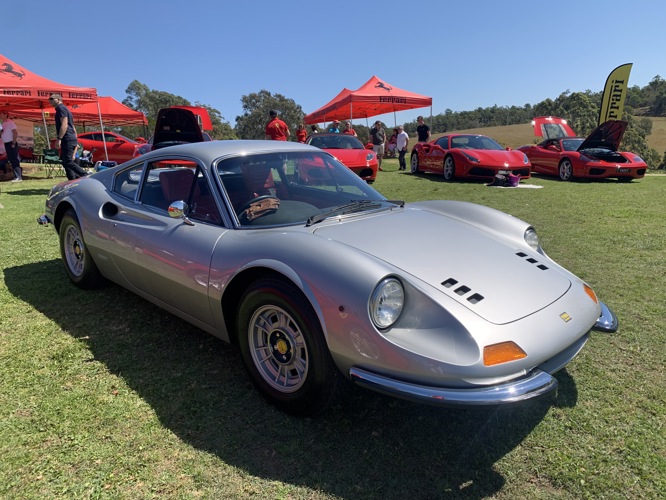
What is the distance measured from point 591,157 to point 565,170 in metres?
0.69

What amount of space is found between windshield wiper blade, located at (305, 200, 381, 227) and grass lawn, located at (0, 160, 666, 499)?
0.46 m

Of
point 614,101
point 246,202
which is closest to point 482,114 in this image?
point 614,101

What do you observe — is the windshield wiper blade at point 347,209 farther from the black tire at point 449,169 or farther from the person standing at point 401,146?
the person standing at point 401,146

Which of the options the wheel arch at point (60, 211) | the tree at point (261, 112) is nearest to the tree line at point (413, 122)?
the tree at point (261, 112)

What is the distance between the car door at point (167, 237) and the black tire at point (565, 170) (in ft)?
37.5

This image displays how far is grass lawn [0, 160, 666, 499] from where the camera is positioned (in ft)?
5.62

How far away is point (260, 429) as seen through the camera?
2029mm

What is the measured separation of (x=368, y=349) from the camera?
1746mm

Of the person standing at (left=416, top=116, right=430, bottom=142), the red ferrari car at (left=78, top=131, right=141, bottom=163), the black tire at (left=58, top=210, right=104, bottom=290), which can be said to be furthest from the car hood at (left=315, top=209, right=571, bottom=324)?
the red ferrari car at (left=78, top=131, right=141, bottom=163)

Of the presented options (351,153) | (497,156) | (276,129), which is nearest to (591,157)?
(497,156)

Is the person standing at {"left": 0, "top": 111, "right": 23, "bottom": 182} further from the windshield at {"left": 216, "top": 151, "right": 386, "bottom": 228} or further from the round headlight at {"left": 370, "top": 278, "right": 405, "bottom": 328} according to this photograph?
the round headlight at {"left": 370, "top": 278, "right": 405, "bottom": 328}

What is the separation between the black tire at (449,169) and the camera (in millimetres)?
11078

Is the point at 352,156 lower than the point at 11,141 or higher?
lower

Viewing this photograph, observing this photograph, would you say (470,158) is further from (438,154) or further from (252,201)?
(252,201)
